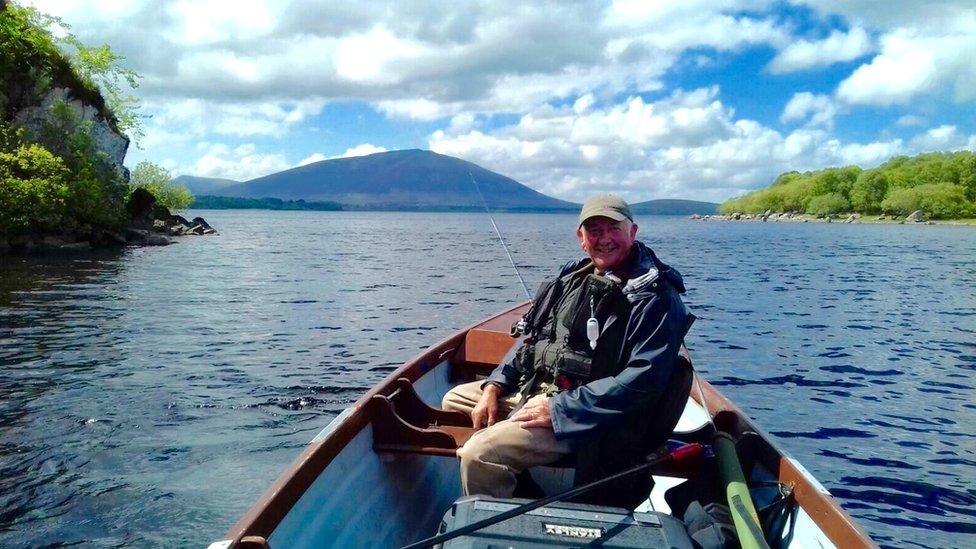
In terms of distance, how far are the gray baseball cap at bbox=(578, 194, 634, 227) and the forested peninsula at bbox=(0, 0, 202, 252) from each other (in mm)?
37652

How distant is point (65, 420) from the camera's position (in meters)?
10.1

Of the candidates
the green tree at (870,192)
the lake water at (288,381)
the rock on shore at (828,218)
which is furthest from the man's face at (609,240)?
the green tree at (870,192)

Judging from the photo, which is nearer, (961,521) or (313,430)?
(961,521)

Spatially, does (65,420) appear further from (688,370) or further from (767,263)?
(767,263)

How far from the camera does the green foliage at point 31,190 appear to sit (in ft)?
112

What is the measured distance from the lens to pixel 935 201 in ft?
440

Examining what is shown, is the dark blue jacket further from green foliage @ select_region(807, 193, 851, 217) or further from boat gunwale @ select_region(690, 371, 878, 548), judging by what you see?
green foliage @ select_region(807, 193, 851, 217)

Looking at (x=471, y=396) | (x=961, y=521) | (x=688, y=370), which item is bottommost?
(x=961, y=521)

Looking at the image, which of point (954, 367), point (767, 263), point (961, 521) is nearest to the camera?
point (961, 521)

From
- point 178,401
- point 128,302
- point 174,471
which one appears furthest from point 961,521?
point 128,302

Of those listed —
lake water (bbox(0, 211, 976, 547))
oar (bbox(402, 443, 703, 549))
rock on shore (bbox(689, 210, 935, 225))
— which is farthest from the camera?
rock on shore (bbox(689, 210, 935, 225))

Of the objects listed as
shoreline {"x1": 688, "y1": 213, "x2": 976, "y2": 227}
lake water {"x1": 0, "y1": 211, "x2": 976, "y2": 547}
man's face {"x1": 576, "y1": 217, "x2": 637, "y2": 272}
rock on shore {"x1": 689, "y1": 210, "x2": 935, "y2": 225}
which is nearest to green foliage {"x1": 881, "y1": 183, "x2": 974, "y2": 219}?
shoreline {"x1": 688, "y1": 213, "x2": 976, "y2": 227}

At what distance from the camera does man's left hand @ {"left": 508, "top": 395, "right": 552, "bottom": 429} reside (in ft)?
14.0

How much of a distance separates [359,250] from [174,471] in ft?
149
